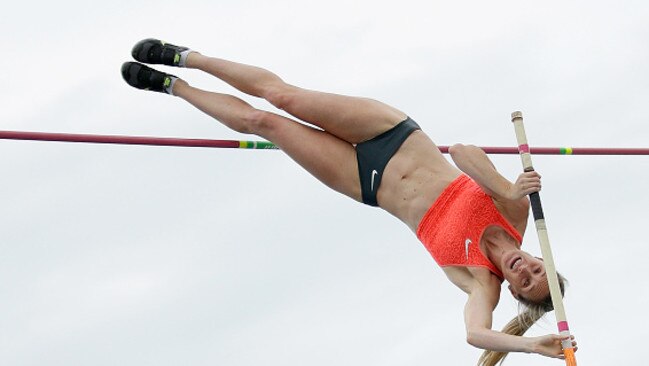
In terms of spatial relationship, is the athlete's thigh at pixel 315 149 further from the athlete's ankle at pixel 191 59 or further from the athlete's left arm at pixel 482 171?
the athlete's left arm at pixel 482 171

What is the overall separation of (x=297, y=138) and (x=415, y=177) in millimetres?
723

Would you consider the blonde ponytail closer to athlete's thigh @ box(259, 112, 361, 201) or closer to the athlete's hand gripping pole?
the athlete's hand gripping pole

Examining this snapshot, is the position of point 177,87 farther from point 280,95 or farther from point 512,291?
point 512,291

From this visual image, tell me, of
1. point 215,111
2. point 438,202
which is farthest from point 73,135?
point 438,202

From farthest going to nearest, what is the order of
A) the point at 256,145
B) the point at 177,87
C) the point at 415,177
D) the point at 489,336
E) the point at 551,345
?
1. the point at 256,145
2. the point at 177,87
3. the point at 415,177
4. the point at 489,336
5. the point at 551,345

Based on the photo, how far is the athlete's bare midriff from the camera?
8.12 m

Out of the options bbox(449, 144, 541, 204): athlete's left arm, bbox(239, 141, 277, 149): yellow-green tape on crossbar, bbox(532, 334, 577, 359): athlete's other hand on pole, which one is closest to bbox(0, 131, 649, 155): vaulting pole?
bbox(239, 141, 277, 149): yellow-green tape on crossbar

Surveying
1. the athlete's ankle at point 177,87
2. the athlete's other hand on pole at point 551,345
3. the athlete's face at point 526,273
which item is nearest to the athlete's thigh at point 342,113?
the athlete's ankle at point 177,87

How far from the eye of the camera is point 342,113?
26.7 ft

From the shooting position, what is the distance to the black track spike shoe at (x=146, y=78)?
333 inches

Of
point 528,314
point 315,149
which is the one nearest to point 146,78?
point 315,149

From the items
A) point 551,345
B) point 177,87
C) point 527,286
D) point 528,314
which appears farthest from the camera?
point 177,87

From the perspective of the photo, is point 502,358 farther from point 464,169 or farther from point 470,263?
point 464,169

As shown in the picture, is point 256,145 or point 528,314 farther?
point 256,145
